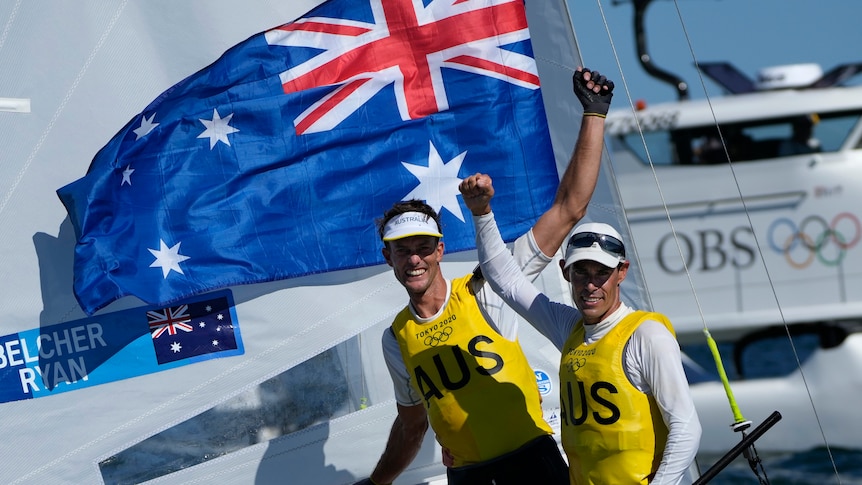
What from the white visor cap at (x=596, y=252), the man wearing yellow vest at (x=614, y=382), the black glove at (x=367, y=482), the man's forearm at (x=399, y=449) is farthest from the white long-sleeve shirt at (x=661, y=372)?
the black glove at (x=367, y=482)

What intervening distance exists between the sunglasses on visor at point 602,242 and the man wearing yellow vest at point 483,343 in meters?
0.38

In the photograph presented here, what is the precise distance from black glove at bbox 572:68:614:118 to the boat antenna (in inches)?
541

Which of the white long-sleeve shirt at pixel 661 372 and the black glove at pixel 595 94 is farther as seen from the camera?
the black glove at pixel 595 94

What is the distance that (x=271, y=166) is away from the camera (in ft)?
14.2

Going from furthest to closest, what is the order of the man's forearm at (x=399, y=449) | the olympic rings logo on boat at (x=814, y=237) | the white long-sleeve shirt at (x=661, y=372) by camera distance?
the olympic rings logo on boat at (x=814, y=237) → the man's forearm at (x=399, y=449) → the white long-sleeve shirt at (x=661, y=372)

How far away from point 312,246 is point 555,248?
1288mm

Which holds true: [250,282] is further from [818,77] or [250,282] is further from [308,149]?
[818,77]

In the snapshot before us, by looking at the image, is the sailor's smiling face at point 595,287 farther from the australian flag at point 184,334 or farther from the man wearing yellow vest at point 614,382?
the australian flag at point 184,334

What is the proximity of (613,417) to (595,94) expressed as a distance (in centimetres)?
99

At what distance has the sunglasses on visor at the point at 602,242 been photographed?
2967 millimetres

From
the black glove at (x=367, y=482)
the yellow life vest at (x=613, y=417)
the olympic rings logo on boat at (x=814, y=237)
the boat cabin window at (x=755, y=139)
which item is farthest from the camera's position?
the boat cabin window at (x=755, y=139)

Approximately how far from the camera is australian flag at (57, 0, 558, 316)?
13.9 ft

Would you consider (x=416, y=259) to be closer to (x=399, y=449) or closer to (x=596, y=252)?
(x=596, y=252)

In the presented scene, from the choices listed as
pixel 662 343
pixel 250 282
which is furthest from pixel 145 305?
pixel 662 343
